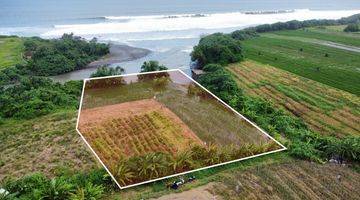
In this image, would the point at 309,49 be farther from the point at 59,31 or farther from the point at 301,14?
the point at 301,14

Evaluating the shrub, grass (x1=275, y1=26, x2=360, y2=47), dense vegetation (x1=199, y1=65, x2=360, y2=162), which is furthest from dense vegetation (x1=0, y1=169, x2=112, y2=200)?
grass (x1=275, y1=26, x2=360, y2=47)

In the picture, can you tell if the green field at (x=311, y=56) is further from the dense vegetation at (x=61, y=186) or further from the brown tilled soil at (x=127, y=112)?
the brown tilled soil at (x=127, y=112)

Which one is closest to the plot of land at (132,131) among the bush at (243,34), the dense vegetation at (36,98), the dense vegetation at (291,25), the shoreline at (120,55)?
the dense vegetation at (36,98)

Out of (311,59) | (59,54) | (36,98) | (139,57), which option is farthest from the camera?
(139,57)

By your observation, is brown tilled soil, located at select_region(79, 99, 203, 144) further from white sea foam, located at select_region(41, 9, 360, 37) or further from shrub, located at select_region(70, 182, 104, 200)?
white sea foam, located at select_region(41, 9, 360, 37)

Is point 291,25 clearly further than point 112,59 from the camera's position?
Yes

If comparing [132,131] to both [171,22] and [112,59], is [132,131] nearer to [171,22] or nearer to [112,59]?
[112,59]

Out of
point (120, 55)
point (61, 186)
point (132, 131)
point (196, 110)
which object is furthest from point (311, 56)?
point (132, 131)
